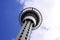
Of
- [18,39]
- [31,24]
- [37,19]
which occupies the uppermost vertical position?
[37,19]

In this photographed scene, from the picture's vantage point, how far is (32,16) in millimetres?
57062

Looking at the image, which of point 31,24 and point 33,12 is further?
point 33,12

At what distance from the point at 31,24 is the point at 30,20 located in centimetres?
201

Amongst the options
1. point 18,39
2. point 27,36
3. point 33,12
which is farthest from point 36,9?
point 18,39

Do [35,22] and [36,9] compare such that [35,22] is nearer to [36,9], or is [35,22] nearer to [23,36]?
[36,9]

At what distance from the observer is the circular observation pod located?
56.0m

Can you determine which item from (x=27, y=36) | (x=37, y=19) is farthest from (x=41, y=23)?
(x=27, y=36)

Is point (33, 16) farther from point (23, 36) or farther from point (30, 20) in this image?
point (23, 36)

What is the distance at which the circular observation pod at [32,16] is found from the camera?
184 feet

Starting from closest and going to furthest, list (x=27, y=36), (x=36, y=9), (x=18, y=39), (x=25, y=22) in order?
(x=18, y=39) < (x=27, y=36) < (x=25, y=22) < (x=36, y=9)

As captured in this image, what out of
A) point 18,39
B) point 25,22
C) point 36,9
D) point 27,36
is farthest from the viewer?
point 36,9

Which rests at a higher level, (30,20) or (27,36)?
(30,20)

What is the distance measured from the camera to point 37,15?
58531 mm

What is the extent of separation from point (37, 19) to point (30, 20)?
5.01 meters
